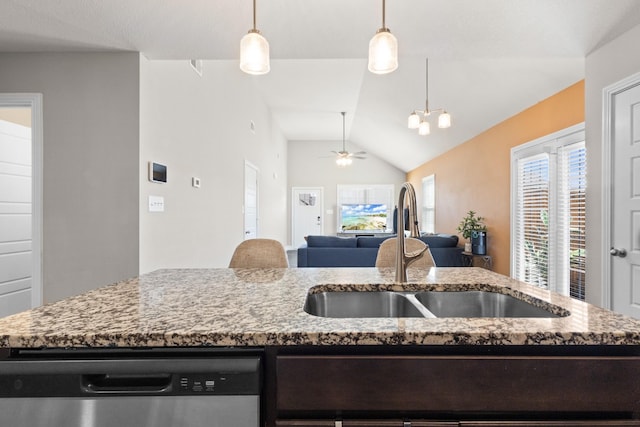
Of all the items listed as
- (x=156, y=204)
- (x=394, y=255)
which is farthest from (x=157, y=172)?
(x=394, y=255)

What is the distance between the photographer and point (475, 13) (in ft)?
6.72

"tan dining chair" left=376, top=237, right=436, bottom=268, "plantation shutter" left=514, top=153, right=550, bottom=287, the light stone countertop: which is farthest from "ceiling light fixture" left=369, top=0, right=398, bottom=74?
"plantation shutter" left=514, top=153, right=550, bottom=287

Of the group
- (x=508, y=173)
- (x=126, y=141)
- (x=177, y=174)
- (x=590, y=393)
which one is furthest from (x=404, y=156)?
(x=590, y=393)

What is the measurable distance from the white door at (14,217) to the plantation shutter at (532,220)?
5076 mm

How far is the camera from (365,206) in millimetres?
10055

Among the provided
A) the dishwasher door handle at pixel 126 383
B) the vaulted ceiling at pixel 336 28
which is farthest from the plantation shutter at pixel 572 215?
the dishwasher door handle at pixel 126 383

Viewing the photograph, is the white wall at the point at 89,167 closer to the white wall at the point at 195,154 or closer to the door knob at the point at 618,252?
the white wall at the point at 195,154

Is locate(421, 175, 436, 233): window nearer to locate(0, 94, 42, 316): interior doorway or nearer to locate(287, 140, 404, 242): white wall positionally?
locate(287, 140, 404, 242): white wall

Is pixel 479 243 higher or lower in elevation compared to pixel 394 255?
lower

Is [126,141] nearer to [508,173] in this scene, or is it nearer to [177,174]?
[177,174]

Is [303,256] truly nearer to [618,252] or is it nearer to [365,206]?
[618,252]

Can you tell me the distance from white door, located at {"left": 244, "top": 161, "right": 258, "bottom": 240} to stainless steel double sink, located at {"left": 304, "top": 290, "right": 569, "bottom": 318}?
435 centimetres

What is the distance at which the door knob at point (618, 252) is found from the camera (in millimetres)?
2239

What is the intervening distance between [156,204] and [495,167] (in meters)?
4.11
